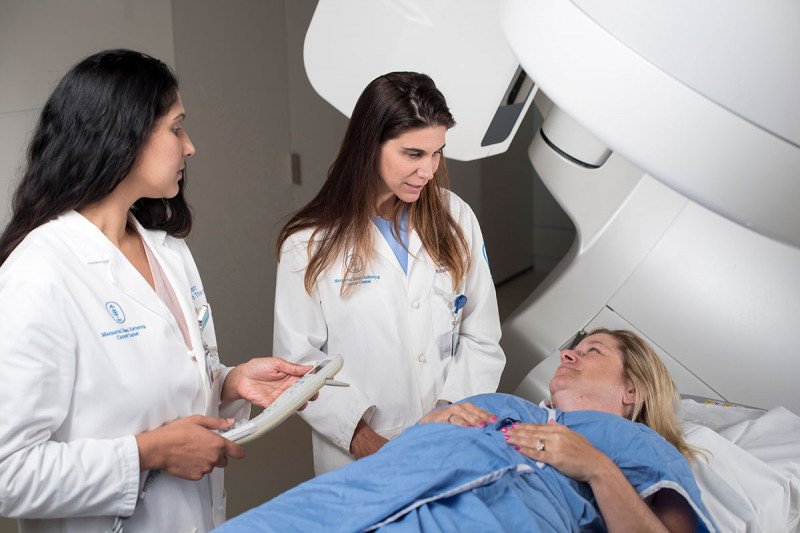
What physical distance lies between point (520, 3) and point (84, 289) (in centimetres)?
67

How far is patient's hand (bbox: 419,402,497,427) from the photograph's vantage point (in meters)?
1.41

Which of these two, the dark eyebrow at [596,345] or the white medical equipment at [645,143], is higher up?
the white medical equipment at [645,143]

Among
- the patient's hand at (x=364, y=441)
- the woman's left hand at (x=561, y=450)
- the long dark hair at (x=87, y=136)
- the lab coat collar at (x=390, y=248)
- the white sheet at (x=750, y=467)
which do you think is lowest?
the patient's hand at (x=364, y=441)

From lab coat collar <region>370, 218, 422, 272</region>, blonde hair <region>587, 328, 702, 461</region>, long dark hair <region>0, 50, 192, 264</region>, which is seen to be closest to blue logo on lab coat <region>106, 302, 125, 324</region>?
long dark hair <region>0, 50, 192, 264</region>

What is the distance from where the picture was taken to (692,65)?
26.1 inches

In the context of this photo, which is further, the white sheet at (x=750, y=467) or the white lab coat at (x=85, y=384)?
the white sheet at (x=750, y=467)

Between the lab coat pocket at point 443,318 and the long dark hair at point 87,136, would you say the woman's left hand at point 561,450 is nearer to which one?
the lab coat pocket at point 443,318

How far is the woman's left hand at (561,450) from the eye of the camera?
130cm

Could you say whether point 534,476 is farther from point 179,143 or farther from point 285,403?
point 179,143

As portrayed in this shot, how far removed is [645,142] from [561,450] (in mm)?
716

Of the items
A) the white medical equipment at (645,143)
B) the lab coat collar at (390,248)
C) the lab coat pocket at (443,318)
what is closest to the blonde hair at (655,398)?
the white medical equipment at (645,143)

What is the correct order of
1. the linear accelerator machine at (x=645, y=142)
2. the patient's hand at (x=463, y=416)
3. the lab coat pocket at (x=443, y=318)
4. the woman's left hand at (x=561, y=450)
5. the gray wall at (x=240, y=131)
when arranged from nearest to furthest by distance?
the linear accelerator machine at (x=645, y=142)
the woman's left hand at (x=561, y=450)
the patient's hand at (x=463, y=416)
the lab coat pocket at (x=443, y=318)
the gray wall at (x=240, y=131)

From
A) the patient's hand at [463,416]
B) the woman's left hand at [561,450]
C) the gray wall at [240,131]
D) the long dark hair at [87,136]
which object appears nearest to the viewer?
the long dark hair at [87,136]

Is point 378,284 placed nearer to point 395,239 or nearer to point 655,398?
point 395,239
